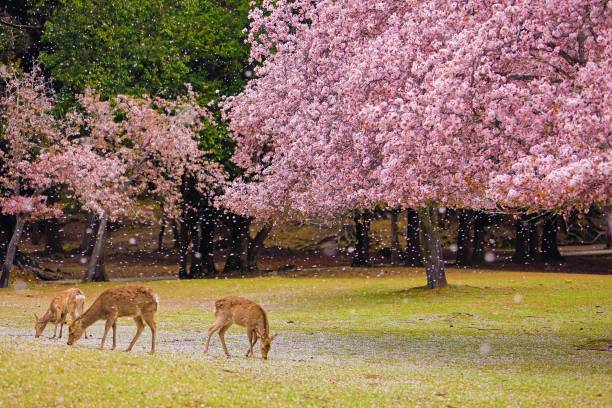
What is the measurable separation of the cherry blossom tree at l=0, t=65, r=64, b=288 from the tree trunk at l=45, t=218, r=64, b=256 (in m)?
26.2

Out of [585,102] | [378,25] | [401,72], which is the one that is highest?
[378,25]

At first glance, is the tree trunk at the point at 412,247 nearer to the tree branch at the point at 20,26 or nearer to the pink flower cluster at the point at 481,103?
the tree branch at the point at 20,26

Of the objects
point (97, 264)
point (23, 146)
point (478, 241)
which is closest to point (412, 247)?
point (478, 241)

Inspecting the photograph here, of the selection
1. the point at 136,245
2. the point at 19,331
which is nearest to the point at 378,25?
the point at 19,331

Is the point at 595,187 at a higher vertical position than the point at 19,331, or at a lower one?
higher

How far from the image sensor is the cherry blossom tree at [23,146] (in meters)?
54.8

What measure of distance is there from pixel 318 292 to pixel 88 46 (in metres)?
22.4

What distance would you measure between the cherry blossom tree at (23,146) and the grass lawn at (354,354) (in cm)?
540

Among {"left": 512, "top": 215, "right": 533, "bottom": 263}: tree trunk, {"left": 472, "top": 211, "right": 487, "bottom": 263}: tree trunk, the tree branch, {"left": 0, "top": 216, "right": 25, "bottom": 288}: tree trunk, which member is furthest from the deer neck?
{"left": 512, "top": 215, "right": 533, "bottom": 263}: tree trunk

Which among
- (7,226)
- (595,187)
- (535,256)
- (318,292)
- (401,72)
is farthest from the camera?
(535,256)

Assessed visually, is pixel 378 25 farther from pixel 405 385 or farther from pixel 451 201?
pixel 405 385

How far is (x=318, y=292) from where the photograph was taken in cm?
5034

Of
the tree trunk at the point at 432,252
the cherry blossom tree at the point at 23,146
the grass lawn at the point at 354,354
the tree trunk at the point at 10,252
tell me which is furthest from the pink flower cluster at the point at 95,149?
the tree trunk at the point at 432,252

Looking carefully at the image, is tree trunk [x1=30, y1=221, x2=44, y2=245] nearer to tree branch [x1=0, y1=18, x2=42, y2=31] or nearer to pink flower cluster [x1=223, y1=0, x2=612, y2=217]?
tree branch [x1=0, y1=18, x2=42, y2=31]
